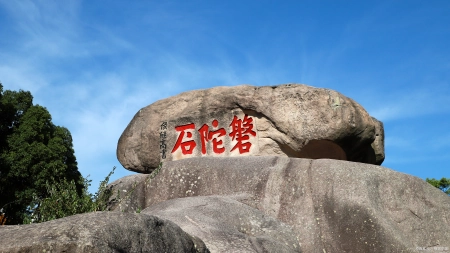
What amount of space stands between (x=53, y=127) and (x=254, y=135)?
1193cm

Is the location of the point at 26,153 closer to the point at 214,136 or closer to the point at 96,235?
the point at 214,136

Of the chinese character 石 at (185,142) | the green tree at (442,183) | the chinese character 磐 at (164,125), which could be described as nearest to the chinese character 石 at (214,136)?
the chinese character 石 at (185,142)

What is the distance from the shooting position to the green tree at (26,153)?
682 inches

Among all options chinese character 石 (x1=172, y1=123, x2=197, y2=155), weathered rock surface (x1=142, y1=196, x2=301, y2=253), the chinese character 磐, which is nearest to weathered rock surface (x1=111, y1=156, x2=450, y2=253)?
weathered rock surface (x1=142, y1=196, x2=301, y2=253)

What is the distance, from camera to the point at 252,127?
9.74 meters

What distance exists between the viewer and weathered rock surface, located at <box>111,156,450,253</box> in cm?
764

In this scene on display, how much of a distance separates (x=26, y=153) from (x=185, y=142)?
925cm

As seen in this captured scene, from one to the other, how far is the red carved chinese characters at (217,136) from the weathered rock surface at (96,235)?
5.59 m

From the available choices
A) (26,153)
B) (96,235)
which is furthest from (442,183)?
(96,235)

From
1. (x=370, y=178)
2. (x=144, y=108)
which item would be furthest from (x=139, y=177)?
(x=370, y=178)

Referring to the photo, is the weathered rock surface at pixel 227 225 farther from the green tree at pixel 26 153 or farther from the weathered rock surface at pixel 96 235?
the green tree at pixel 26 153

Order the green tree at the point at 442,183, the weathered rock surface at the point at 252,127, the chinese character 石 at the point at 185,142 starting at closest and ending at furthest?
the weathered rock surface at the point at 252,127
the chinese character 石 at the point at 185,142
the green tree at the point at 442,183

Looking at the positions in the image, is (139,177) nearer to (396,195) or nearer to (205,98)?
(205,98)

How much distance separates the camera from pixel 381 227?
7.52 m
